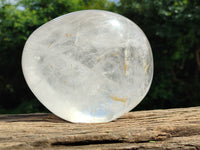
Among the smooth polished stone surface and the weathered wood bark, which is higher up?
the smooth polished stone surface

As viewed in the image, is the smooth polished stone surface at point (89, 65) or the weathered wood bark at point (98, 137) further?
the smooth polished stone surface at point (89, 65)

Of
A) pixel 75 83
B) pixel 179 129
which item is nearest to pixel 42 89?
pixel 75 83

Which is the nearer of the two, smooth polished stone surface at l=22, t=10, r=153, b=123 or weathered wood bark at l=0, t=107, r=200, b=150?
weathered wood bark at l=0, t=107, r=200, b=150

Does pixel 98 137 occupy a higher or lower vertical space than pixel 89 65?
lower

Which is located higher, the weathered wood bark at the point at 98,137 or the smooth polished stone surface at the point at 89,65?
the smooth polished stone surface at the point at 89,65

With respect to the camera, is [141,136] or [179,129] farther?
[179,129]

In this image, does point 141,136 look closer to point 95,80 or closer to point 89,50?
point 95,80

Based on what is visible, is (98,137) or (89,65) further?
(89,65)

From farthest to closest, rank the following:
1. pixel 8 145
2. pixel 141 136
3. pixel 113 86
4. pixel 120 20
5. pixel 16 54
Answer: pixel 16 54, pixel 120 20, pixel 113 86, pixel 141 136, pixel 8 145
